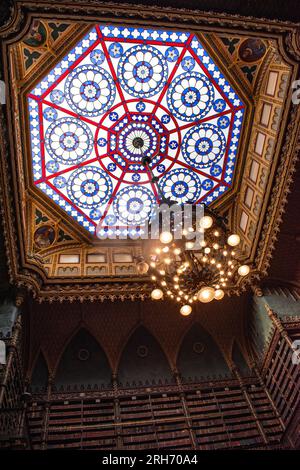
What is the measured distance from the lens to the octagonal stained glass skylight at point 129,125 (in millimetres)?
10078

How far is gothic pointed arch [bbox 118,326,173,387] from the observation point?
399 inches

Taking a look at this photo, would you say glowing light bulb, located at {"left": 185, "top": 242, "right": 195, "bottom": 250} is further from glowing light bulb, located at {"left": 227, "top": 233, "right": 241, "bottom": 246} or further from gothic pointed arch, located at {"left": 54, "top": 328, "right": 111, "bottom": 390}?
gothic pointed arch, located at {"left": 54, "top": 328, "right": 111, "bottom": 390}

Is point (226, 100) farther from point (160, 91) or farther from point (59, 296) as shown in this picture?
point (59, 296)

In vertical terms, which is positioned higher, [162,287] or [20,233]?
[20,233]

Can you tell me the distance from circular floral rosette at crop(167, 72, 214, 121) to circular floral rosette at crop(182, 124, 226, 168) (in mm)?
459

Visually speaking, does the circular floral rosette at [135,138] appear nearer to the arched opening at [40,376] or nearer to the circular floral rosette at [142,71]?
the circular floral rosette at [142,71]

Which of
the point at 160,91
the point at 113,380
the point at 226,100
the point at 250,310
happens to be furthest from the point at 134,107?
the point at 113,380

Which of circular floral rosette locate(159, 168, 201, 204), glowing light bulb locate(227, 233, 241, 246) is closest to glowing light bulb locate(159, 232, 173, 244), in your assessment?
glowing light bulb locate(227, 233, 241, 246)

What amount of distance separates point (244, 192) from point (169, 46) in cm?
481

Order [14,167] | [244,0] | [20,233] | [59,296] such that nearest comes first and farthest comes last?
1. [244,0]
2. [14,167]
3. [20,233]
4. [59,296]

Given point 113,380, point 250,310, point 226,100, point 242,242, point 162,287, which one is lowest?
point 162,287

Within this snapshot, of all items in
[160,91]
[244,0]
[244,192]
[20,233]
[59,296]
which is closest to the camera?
[244,0]

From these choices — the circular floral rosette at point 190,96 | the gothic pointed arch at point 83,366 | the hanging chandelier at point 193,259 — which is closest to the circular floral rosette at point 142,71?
the circular floral rosette at point 190,96

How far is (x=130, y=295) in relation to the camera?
33.3 feet
